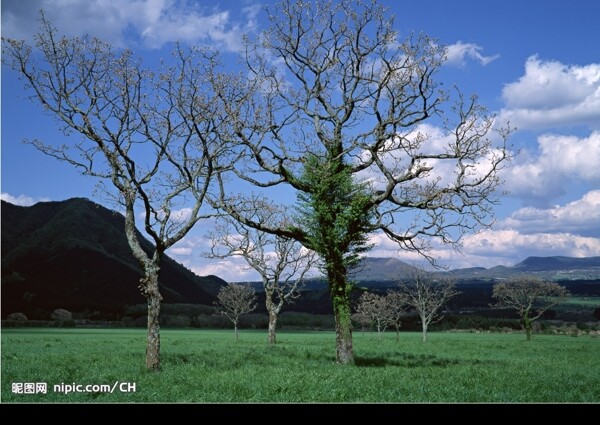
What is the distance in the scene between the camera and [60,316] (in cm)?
9894

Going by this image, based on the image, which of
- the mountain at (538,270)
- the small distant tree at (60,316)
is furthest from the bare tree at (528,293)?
the small distant tree at (60,316)

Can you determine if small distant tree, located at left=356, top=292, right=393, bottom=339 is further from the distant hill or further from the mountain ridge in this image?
the mountain ridge

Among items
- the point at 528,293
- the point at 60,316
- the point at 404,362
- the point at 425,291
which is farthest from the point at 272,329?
the point at 60,316

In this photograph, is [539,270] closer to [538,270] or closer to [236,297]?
[538,270]

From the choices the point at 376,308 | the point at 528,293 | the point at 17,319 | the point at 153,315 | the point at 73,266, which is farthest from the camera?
the point at 73,266

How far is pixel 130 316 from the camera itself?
10481 centimetres

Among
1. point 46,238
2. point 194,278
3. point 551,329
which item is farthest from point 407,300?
point 46,238

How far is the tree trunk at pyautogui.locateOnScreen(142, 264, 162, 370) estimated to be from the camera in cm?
2266

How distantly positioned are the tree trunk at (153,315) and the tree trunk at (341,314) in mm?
9332

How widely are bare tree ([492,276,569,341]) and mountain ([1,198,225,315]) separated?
269 ft

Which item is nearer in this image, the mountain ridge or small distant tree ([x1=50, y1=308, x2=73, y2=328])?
small distant tree ([x1=50, y1=308, x2=73, y2=328])

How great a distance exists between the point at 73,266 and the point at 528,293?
11638 centimetres

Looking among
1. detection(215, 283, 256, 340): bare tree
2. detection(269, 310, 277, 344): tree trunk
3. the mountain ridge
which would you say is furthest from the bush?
detection(269, 310, 277, 344): tree trunk
